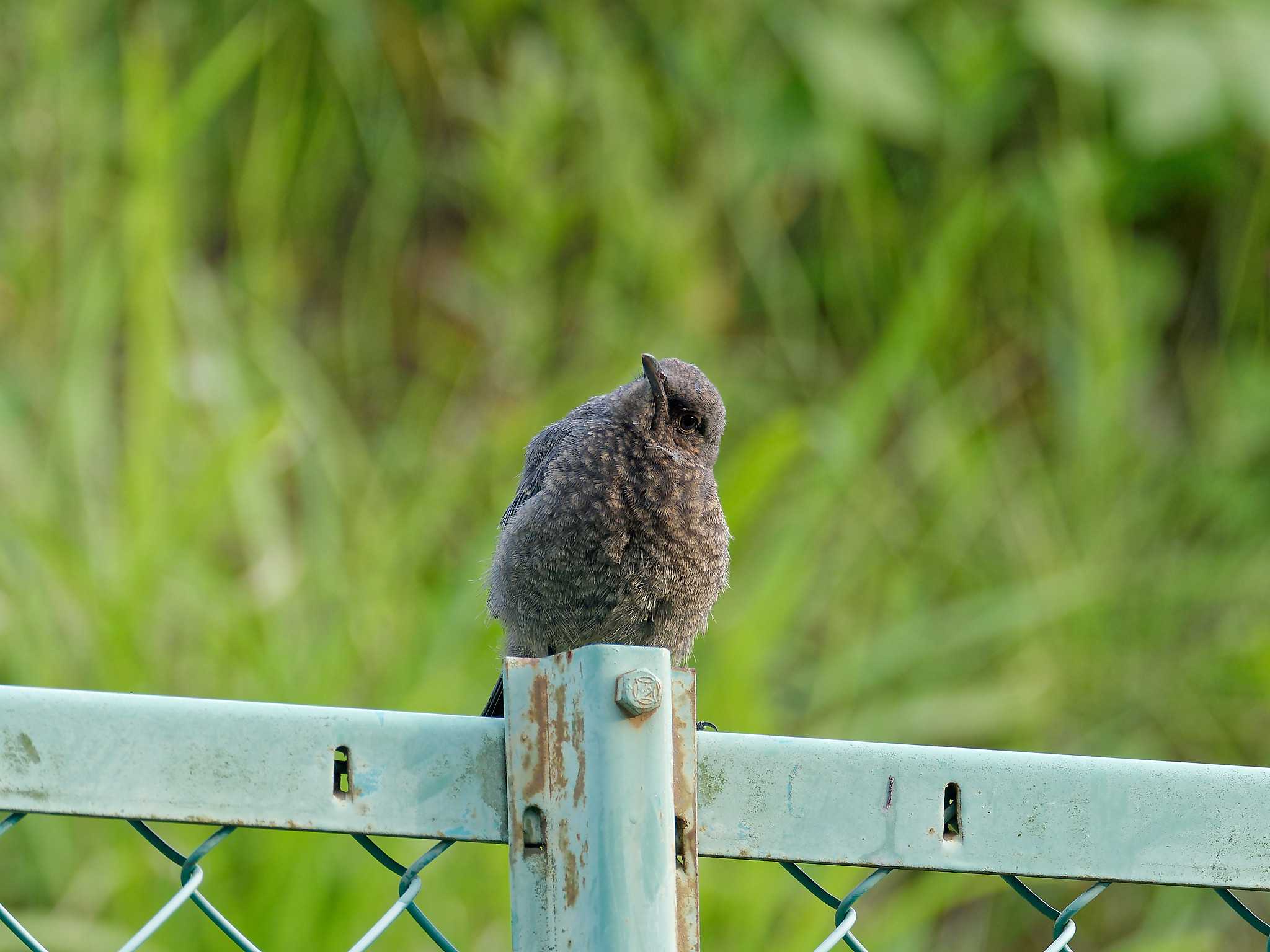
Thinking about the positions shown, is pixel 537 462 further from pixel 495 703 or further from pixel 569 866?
pixel 569 866

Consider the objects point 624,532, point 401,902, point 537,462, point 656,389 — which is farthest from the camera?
point 537,462

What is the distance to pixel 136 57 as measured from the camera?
12.5 ft

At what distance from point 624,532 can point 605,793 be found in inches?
39.1

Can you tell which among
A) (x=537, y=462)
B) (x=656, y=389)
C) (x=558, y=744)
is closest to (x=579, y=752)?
(x=558, y=744)

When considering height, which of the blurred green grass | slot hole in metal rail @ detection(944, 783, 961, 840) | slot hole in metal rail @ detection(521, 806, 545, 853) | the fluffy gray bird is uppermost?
the blurred green grass

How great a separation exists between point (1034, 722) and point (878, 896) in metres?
0.63

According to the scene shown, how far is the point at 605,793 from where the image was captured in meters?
1.09

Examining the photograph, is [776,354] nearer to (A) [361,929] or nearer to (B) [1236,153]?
(B) [1236,153]

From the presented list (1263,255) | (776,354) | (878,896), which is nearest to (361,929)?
(878,896)

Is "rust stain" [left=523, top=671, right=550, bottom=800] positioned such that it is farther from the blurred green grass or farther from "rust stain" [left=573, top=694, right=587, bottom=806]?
the blurred green grass

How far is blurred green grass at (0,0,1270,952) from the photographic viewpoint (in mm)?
2902

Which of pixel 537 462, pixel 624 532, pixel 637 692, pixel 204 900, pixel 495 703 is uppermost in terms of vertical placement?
pixel 537 462

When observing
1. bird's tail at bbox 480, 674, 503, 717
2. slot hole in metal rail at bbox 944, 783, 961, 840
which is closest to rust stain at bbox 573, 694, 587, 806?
slot hole in metal rail at bbox 944, 783, 961, 840

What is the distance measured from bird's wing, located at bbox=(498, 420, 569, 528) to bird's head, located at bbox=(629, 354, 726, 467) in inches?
5.6
